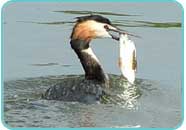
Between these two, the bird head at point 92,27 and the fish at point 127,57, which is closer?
the fish at point 127,57

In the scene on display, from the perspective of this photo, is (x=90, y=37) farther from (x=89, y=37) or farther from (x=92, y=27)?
(x=92, y=27)

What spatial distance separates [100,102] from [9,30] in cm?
242

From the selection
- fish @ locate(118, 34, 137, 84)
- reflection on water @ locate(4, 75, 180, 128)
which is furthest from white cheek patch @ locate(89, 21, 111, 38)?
reflection on water @ locate(4, 75, 180, 128)

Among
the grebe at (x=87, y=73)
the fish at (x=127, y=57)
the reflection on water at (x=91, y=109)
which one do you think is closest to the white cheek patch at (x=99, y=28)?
the grebe at (x=87, y=73)

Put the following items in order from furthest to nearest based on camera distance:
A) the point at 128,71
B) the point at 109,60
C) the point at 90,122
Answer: the point at 109,60 → the point at 128,71 → the point at 90,122

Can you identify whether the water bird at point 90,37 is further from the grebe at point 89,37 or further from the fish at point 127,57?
the fish at point 127,57

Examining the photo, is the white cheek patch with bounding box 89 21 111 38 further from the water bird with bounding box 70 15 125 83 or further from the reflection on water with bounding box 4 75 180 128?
the reflection on water with bounding box 4 75 180 128

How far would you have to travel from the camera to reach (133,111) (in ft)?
25.7

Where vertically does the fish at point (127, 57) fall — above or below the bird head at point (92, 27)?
below

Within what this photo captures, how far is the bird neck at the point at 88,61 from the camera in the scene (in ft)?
27.8

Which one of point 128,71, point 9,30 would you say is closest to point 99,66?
point 128,71

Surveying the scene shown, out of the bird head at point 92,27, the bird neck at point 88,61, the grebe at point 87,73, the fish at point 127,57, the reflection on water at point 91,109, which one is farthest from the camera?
the bird neck at point 88,61

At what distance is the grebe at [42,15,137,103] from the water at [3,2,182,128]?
13 centimetres

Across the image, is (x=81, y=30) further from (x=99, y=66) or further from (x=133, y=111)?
(x=133, y=111)
